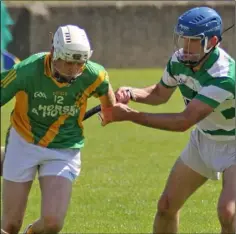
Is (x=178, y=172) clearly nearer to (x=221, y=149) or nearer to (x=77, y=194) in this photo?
(x=221, y=149)

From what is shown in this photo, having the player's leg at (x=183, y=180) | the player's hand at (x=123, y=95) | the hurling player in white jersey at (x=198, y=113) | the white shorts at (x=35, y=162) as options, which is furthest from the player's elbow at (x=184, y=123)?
the white shorts at (x=35, y=162)

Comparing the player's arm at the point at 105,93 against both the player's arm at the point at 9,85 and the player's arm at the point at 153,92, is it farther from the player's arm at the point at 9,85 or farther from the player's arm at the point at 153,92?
the player's arm at the point at 9,85

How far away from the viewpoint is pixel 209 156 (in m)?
7.82

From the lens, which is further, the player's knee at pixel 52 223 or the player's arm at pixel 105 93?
the player's arm at pixel 105 93

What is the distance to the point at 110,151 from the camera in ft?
48.9

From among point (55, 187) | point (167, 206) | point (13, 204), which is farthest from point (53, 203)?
point (167, 206)

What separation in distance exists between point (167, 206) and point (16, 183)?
1.22 meters

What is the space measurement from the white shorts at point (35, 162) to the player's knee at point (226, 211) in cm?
123

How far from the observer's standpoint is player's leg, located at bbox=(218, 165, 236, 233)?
7297mm

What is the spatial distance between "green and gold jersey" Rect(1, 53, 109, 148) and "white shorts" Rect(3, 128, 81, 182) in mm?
58

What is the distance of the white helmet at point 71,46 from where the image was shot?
7414 millimetres

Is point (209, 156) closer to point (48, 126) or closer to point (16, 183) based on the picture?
point (48, 126)

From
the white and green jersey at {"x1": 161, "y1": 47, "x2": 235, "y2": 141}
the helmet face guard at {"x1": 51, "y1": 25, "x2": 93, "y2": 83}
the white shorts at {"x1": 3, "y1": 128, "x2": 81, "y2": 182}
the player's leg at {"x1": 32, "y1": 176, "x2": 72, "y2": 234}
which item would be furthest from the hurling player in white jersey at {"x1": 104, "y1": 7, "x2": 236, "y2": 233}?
the player's leg at {"x1": 32, "y1": 176, "x2": 72, "y2": 234}

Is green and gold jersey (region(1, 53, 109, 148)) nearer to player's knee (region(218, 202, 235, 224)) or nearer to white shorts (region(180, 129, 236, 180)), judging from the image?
white shorts (region(180, 129, 236, 180))
